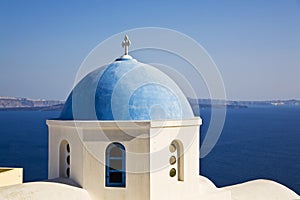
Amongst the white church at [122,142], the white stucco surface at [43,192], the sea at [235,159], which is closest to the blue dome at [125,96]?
the white church at [122,142]

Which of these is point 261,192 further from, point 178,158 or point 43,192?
point 43,192

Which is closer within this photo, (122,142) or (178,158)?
(122,142)

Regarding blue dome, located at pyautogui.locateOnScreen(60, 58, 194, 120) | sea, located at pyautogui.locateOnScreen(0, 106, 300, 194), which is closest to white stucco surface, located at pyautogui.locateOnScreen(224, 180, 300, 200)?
blue dome, located at pyautogui.locateOnScreen(60, 58, 194, 120)

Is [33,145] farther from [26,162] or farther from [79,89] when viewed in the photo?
[79,89]

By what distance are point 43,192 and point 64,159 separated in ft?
6.31

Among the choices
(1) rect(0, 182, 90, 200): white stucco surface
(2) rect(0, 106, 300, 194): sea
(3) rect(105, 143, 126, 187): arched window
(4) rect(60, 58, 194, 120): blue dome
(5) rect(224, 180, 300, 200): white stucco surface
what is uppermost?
(4) rect(60, 58, 194, 120): blue dome

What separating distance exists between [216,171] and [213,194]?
3978cm

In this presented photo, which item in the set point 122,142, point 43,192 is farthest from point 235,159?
point 43,192

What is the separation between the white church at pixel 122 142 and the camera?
9.13 metres

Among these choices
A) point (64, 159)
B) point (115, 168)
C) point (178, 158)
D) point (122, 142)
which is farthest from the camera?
point (64, 159)

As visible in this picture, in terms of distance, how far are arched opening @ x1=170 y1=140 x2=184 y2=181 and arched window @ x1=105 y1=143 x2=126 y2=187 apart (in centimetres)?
128

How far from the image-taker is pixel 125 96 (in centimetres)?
957

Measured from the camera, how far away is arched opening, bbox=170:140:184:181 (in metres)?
9.94

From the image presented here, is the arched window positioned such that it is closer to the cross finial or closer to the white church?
the white church
